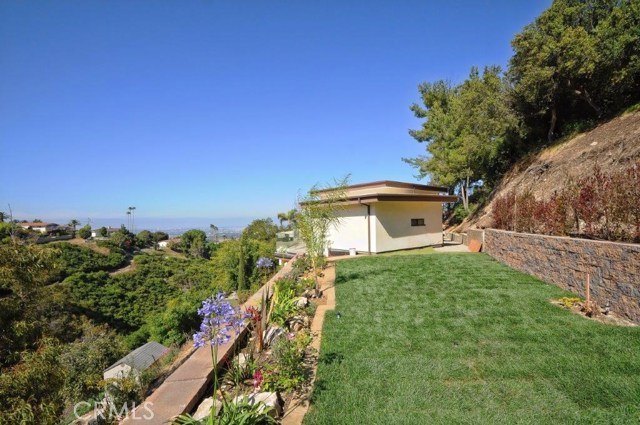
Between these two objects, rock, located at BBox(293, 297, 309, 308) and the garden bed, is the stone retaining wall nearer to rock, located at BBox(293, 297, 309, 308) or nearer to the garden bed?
the garden bed

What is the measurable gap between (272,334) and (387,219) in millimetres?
10864

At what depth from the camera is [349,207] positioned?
50.8ft

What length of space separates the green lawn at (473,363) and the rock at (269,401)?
34 centimetres

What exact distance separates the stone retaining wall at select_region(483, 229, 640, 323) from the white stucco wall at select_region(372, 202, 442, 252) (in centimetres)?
584

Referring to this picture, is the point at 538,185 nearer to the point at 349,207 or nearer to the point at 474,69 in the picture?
the point at 349,207

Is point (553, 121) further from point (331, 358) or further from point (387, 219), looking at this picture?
point (331, 358)

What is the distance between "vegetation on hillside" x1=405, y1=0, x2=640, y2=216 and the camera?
14.8 metres

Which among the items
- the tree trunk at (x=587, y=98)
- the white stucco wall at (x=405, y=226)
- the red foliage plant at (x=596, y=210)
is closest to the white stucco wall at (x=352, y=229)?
the white stucco wall at (x=405, y=226)

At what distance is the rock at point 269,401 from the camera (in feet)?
9.87

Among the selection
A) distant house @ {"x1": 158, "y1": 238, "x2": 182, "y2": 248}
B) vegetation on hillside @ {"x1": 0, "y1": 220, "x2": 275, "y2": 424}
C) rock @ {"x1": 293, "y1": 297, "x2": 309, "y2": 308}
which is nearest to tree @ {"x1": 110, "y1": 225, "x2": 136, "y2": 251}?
distant house @ {"x1": 158, "y1": 238, "x2": 182, "y2": 248}

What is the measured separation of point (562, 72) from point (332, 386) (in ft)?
64.0

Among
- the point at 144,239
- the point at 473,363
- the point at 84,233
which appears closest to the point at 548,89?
the point at 473,363

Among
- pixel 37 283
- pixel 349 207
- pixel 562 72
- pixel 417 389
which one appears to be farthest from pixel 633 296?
pixel 562 72

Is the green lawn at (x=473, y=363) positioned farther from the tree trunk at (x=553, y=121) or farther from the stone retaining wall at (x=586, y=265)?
the tree trunk at (x=553, y=121)
